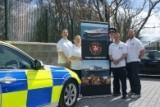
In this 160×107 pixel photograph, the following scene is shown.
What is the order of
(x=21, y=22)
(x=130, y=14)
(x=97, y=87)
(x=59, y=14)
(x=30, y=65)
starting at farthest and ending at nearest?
1. (x=130, y=14)
2. (x=59, y=14)
3. (x=21, y=22)
4. (x=97, y=87)
5. (x=30, y=65)

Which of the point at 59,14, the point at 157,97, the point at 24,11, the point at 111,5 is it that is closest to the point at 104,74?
the point at 157,97

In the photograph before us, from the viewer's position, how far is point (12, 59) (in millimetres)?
7695

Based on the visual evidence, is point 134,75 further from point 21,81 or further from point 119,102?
point 21,81

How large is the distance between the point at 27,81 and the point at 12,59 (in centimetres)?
48

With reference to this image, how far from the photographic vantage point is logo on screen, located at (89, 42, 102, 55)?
11577 mm

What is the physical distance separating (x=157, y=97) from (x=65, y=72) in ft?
12.4

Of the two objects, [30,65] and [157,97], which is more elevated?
[30,65]

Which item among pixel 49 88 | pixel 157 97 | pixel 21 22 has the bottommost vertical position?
pixel 157 97

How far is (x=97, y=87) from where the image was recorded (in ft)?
38.8

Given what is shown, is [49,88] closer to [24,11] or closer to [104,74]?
[104,74]

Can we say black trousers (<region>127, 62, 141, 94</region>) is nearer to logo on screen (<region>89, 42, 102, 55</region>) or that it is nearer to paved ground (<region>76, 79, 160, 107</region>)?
paved ground (<region>76, 79, 160, 107</region>)

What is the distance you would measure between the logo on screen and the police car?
2.48 metres

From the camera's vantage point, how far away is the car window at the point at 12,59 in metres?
7.45

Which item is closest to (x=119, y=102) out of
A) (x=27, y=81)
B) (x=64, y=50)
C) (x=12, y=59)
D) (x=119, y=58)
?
(x=119, y=58)
